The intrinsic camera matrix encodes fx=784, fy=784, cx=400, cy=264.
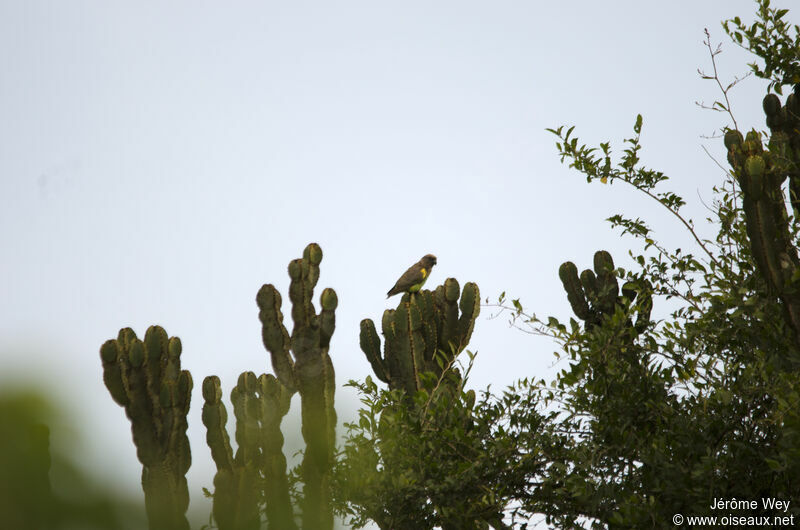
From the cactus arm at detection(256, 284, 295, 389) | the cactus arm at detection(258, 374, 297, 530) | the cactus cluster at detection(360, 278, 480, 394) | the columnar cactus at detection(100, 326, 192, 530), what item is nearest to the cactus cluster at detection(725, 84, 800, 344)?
the cactus cluster at detection(360, 278, 480, 394)

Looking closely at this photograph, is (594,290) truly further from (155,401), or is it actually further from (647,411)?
(155,401)

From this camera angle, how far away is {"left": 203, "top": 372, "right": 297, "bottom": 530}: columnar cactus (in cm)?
763

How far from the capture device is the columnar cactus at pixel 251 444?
7.63m

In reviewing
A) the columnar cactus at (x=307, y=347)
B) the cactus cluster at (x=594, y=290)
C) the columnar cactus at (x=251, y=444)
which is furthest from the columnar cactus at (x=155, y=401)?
the cactus cluster at (x=594, y=290)

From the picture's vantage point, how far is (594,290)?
7949 mm

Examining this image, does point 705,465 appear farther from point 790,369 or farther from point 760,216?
point 760,216

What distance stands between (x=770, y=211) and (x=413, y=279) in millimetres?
4459

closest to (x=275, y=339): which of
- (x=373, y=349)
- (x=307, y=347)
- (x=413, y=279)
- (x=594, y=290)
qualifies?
(x=307, y=347)

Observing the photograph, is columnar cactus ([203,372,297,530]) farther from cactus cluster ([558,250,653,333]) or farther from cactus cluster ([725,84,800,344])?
cactus cluster ([725,84,800,344])

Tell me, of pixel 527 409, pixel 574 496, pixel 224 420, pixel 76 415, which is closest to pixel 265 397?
pixel 224 420

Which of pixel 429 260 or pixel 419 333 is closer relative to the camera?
pixel 419 333

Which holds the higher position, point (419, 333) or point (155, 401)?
point (419, 333)

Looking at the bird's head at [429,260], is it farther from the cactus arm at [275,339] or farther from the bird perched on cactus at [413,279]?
the cactus arm at [275,339]

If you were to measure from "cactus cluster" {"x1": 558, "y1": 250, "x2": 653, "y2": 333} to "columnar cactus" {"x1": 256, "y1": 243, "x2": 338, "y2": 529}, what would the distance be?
2.42 meters
